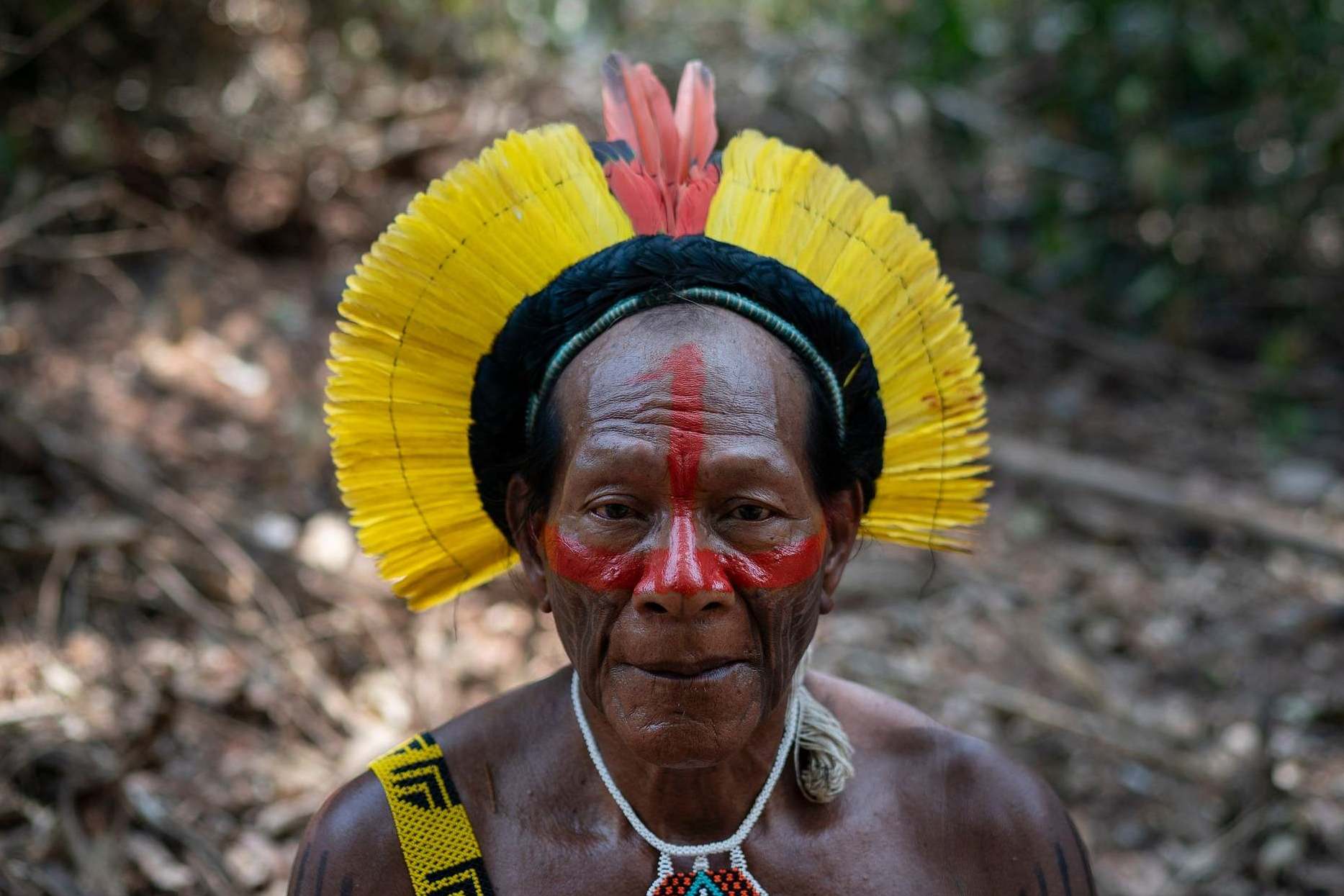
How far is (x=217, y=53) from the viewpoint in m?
6.90

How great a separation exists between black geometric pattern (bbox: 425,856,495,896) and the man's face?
0.43 m

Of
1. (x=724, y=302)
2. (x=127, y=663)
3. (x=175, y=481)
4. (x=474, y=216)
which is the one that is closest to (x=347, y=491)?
(x=474, y=216)

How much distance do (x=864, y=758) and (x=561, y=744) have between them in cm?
63

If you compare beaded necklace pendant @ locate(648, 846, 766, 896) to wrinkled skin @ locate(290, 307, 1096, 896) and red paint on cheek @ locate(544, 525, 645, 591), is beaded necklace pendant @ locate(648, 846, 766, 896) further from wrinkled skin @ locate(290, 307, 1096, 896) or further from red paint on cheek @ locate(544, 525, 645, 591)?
red paint on cheek @ locate(544, 525, 645, 591)

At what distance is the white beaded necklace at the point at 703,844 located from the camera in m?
2.34

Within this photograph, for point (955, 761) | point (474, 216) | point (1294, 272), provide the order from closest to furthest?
point (474, 216) → point (955, 761) → point (1294, 272)

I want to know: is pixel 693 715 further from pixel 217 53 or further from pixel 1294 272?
pixel 1294 272

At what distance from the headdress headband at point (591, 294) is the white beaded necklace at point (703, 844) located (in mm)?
504

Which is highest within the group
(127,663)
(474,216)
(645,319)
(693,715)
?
(474,216)

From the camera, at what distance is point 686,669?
2.08 meters

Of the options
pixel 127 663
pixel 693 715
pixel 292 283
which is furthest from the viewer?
pixel 292 283

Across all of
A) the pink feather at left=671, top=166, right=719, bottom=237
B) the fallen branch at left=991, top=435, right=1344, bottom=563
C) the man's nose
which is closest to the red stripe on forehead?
the man's nose

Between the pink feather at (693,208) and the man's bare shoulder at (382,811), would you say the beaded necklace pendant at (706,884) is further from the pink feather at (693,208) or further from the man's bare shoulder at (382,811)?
the pink feather at (693,208)

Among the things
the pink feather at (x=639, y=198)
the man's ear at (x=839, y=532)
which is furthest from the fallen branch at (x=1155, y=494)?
the pink feather at (x=639, y=198)
